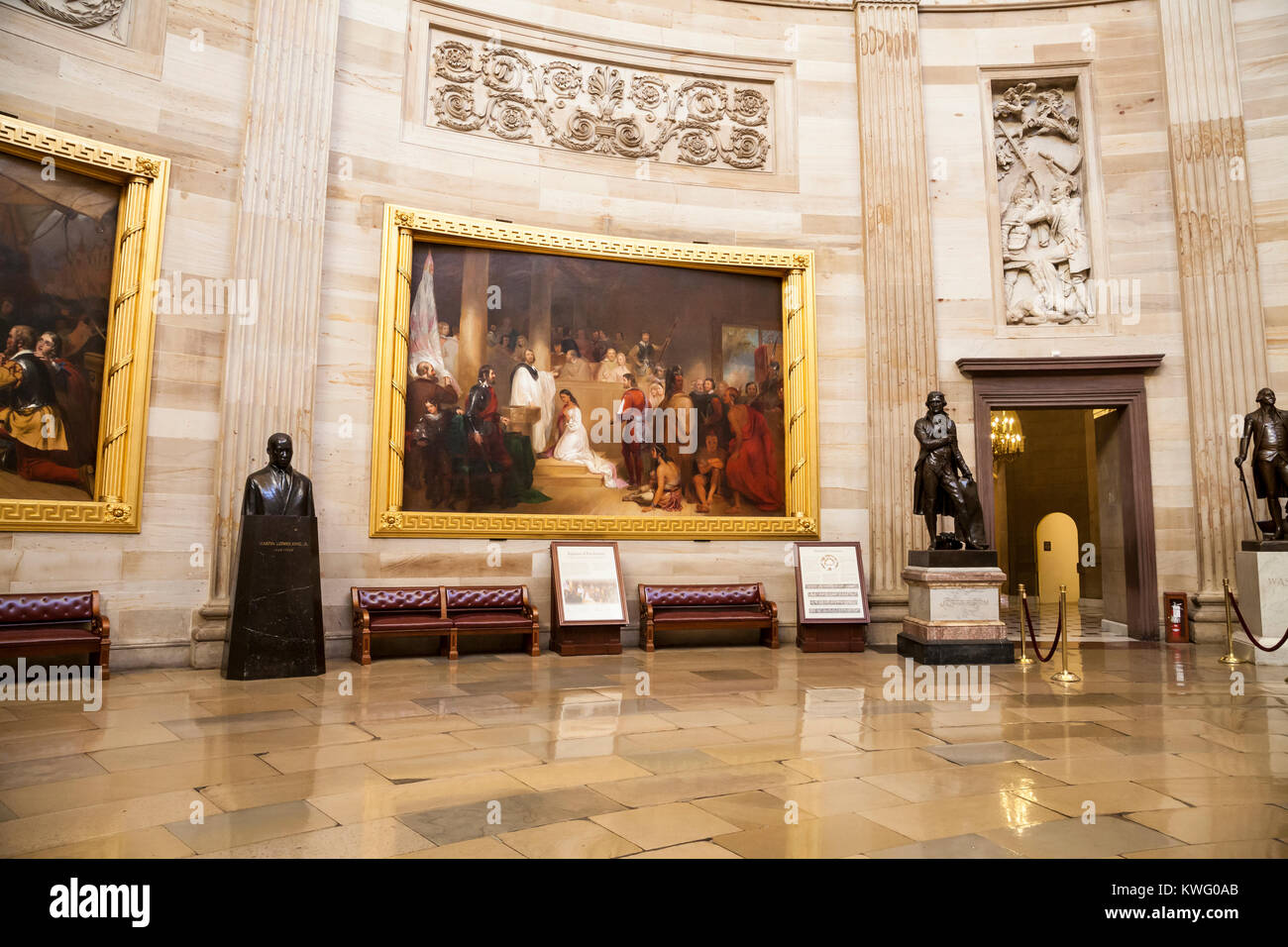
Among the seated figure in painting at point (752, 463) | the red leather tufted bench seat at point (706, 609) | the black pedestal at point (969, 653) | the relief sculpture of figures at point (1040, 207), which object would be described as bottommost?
the black pedestal at point (969, 653)

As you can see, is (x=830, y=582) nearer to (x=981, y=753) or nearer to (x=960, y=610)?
(x=960, y=610)

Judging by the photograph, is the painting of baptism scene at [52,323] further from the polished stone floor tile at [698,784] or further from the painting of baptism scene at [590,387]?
the polished stone floor tile at [698,784]

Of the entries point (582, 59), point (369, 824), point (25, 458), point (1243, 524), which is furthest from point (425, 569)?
point (1243, 524)

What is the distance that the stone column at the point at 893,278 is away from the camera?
445 inches

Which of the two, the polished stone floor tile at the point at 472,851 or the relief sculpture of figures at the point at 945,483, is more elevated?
the relief sculpture of figures at the point at 945,483

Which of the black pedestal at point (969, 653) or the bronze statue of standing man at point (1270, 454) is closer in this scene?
the black pedestal at point (969, 653)

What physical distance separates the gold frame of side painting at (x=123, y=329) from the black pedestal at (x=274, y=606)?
1.69 m

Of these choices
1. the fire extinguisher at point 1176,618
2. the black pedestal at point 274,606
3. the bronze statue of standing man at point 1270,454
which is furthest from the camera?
the fire extinguisher at point 1176,618

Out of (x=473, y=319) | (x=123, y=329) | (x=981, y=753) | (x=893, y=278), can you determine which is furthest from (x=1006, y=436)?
(x=123, y=329)

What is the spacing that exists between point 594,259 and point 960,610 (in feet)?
21.1

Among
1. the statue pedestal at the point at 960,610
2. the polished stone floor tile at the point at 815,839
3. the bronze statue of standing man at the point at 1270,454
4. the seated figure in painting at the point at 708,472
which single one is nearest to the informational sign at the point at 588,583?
the seated figure in painting at the point at 708,472

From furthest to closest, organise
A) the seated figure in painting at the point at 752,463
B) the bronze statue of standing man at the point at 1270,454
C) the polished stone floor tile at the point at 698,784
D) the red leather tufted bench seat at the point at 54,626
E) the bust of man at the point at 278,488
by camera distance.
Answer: the seated figure in painting at the point at 752,463
the bronze statue of standing man at the point at 1270,454
the bust of man at the point at 278,488
the red leather tufted bench seat at the point at 54,626
the polished stone floor tile at the point at 698,784

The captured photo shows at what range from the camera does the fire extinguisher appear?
35.8 ft

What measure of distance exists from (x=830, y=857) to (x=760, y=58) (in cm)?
1169
